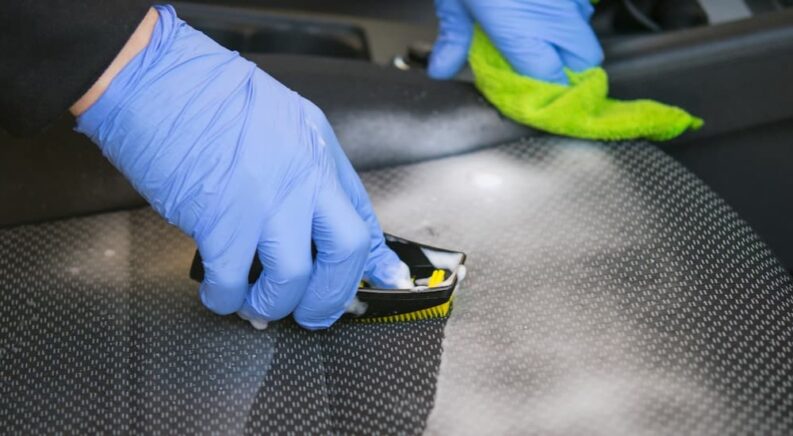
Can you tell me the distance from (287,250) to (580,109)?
470 millimetres

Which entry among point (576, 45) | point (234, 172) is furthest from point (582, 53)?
point (234, 172)

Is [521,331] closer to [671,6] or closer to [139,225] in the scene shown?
[139,225]

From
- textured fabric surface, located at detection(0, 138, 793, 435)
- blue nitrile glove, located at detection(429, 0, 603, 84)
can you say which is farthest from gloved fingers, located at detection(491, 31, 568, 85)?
textured fabric surface, located at detection(0, 138, 793, 435)

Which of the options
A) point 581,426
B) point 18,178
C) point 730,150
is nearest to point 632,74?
point 730,150

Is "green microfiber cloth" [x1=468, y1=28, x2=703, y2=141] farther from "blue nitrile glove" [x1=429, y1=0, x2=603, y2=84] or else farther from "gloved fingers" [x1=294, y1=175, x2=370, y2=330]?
"gloved fingers" [x1=294, y1=175, x2=370, y2=330]

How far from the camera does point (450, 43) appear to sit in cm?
121

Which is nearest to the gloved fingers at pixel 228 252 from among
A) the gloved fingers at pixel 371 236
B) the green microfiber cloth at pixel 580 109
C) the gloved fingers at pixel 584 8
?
the gloved fingers at pixel 371 236

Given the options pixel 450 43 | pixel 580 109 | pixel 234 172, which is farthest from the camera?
pixel 450 43

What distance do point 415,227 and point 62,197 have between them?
18.0 inches

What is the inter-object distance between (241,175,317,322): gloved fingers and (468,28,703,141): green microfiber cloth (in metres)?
0.38

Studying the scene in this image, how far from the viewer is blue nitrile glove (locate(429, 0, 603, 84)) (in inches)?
42.9

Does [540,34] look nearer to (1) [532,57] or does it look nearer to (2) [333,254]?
(1) [532,57]

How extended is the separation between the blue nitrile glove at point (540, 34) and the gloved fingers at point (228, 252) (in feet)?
1.53

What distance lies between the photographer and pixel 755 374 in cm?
82
